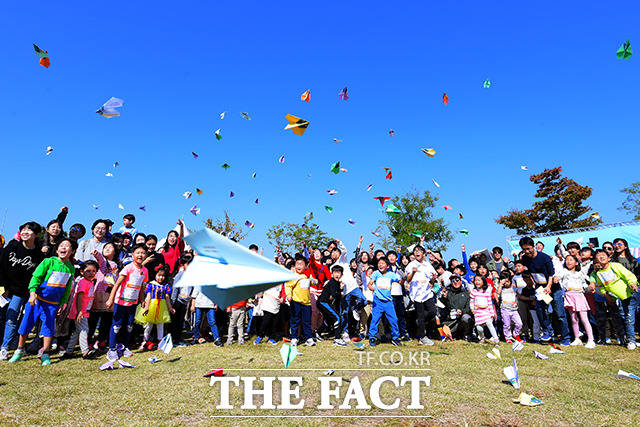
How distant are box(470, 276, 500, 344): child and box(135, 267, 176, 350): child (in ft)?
21.5

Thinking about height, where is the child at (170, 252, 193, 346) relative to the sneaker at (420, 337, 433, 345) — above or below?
above

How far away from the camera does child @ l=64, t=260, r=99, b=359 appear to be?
19.5ft

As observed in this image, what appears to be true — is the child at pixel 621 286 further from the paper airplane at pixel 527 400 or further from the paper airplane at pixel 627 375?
the paper airplane at pixel 527 400

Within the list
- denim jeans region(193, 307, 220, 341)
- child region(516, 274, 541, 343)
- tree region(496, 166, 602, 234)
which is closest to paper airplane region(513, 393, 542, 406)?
child region(516, 274, 541, 343)

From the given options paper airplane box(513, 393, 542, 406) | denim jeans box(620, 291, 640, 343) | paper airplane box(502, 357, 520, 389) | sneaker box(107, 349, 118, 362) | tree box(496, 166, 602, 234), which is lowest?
paper airplane box(513, 393, 542, 406)

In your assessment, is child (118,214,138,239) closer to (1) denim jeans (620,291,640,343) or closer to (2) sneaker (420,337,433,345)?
(2) sneaker (420,337,433,345)

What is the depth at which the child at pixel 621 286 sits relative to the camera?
22.7ft

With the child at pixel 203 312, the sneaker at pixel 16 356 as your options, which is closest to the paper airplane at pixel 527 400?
the child at pixel 203 312

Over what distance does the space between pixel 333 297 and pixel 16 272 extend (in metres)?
6.01

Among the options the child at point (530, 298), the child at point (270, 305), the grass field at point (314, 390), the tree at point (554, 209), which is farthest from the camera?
the tree at point (554, 209)

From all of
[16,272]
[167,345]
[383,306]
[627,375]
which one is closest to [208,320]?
[167,345]

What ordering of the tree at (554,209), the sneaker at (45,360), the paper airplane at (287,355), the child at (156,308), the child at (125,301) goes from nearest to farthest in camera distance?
the sneaker at (45,360), the paper airplane at (287,355), the child at (125,301), the child at (156,308), the tree at (554,209)

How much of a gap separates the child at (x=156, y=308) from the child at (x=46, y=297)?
1451 mm

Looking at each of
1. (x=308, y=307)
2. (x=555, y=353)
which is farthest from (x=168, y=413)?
(x=555, y=353)
